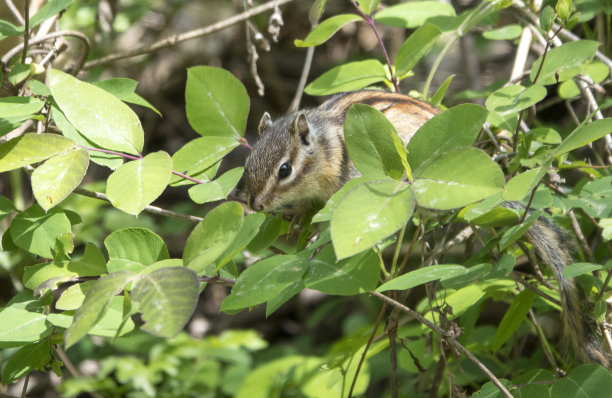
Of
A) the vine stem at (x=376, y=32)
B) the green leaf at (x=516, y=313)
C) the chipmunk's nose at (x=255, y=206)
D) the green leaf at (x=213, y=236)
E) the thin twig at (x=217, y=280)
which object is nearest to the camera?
the green leaf at (x=213, y=236)

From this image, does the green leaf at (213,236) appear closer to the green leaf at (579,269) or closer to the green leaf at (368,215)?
the green leaf at (368,215)

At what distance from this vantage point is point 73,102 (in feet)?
3.29

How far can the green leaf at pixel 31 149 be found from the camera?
0.94 metres

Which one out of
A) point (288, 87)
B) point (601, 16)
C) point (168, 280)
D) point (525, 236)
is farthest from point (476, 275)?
point (288, 87)

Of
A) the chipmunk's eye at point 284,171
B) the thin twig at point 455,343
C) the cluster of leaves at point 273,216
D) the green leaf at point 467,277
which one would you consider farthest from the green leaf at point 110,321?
the chipmunk's eye at point 284,171

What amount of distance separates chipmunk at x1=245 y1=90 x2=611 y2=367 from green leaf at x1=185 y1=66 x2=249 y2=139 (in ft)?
1.12

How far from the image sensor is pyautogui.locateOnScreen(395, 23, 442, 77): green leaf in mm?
1271

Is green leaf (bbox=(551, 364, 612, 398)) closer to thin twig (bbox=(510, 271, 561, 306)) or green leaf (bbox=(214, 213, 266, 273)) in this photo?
thin twig (bbox=(510, 271, 561, 306))

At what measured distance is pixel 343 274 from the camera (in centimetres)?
93

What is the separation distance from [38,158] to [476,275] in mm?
691

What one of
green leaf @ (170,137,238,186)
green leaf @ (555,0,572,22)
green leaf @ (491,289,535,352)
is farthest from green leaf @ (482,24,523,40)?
green leaf @ (170,137,238,186)

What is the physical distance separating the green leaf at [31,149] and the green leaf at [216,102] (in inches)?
11.4

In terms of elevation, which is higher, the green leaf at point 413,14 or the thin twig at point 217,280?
the green leaf at point 413,14

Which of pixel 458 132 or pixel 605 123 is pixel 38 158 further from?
pixel 605 123
